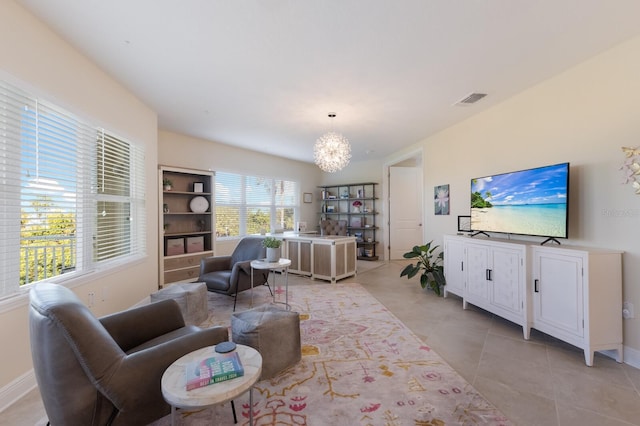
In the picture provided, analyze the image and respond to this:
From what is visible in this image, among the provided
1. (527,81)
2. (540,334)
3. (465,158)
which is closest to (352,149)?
(465,158)

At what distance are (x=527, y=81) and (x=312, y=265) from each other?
13.7 feet

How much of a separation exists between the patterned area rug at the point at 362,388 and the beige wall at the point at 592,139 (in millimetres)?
1748

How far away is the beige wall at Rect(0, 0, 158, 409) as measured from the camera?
1.94 metres

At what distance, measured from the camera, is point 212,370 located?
1357mm

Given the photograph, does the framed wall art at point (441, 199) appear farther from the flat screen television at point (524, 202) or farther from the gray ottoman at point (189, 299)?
the gray ottoman at point (189, 299)

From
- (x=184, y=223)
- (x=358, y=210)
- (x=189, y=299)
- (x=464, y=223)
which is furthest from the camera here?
(x=358, y=210)

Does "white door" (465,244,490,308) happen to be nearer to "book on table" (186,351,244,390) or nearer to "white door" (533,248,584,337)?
"white door" (533,248,584,337)

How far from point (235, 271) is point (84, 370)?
2.48m

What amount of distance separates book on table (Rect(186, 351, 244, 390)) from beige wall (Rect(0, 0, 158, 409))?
162cm

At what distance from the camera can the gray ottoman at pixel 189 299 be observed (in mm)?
3020

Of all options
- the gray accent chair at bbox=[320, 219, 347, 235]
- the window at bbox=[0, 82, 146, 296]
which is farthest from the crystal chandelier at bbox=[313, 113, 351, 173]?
the gray accent chair at bbox=[320, 219, 347, 235]

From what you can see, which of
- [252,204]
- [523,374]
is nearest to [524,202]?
[523,374]

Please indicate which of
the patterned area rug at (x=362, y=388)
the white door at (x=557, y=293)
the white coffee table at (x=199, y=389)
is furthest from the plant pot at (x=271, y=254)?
the white door at (x=557, y=293)

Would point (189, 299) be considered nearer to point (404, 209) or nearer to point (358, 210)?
point (358, 210)
